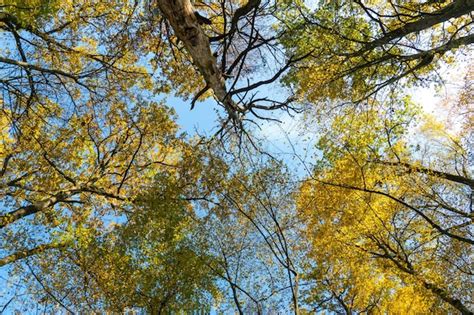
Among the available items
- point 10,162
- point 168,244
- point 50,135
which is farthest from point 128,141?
point 168,244

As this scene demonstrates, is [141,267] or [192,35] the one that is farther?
[141,267]

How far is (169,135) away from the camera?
1081cm

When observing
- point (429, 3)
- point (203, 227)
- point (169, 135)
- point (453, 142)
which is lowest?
point (203, 227)

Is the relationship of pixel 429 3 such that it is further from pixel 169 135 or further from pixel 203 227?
pixel 169 135

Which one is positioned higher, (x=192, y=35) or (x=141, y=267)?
(x=192, y=35)

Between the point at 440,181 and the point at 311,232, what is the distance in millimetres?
3733

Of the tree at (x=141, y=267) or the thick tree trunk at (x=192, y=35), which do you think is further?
the tree at (x=141, y=267)

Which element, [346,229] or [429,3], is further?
[346,229]

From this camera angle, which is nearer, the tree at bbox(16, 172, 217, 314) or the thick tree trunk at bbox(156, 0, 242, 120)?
the thick tree trunk at bbox(156, 0, 242, 120)

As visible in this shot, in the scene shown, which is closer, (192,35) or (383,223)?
(192,35)

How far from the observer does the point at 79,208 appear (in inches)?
451

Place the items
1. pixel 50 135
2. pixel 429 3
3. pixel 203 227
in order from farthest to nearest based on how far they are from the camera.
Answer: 1. pixel 50 135
2. pixel 203 227
3. pixel 429 3

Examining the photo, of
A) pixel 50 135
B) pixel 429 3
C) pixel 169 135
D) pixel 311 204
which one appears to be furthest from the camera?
pixel 169 135

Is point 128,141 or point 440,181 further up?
point 128,141
